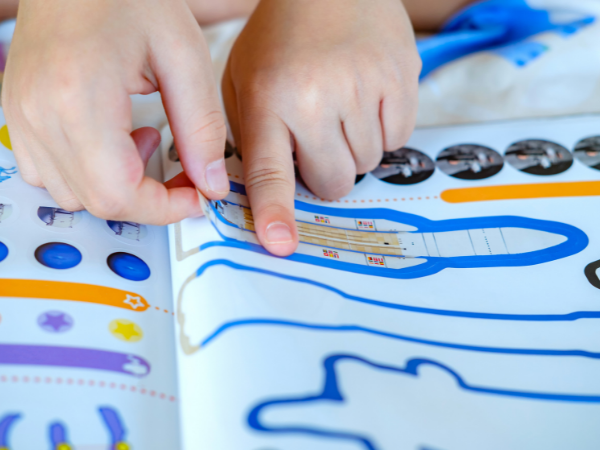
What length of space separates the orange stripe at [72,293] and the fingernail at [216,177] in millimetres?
96

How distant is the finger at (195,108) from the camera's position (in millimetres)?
299

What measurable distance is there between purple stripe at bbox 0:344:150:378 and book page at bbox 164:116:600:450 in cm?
3

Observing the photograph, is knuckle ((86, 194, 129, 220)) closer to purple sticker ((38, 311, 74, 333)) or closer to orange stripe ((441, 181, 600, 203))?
purple sticker ((38, 311, 74, 333))

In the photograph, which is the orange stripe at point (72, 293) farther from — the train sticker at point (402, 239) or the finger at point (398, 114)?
the finger at point (398, 114)

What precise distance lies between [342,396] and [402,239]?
0.56 feet

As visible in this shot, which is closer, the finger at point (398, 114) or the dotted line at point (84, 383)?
the dotted line at point (84, 383)

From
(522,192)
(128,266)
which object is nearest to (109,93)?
(128,266)

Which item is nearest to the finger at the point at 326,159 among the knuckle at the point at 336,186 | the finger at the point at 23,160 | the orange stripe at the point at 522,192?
the knuckle at the point at 336,186

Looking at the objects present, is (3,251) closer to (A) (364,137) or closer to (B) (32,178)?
(B) (32,178)

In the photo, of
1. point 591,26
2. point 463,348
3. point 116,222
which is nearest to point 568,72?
point 591,26

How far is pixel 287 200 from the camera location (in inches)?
14.7

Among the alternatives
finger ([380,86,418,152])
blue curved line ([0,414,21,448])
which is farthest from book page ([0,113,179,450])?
finger ([380,86,418,152])

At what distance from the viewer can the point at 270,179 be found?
38cm

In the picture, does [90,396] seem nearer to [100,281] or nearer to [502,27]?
[100,281]
